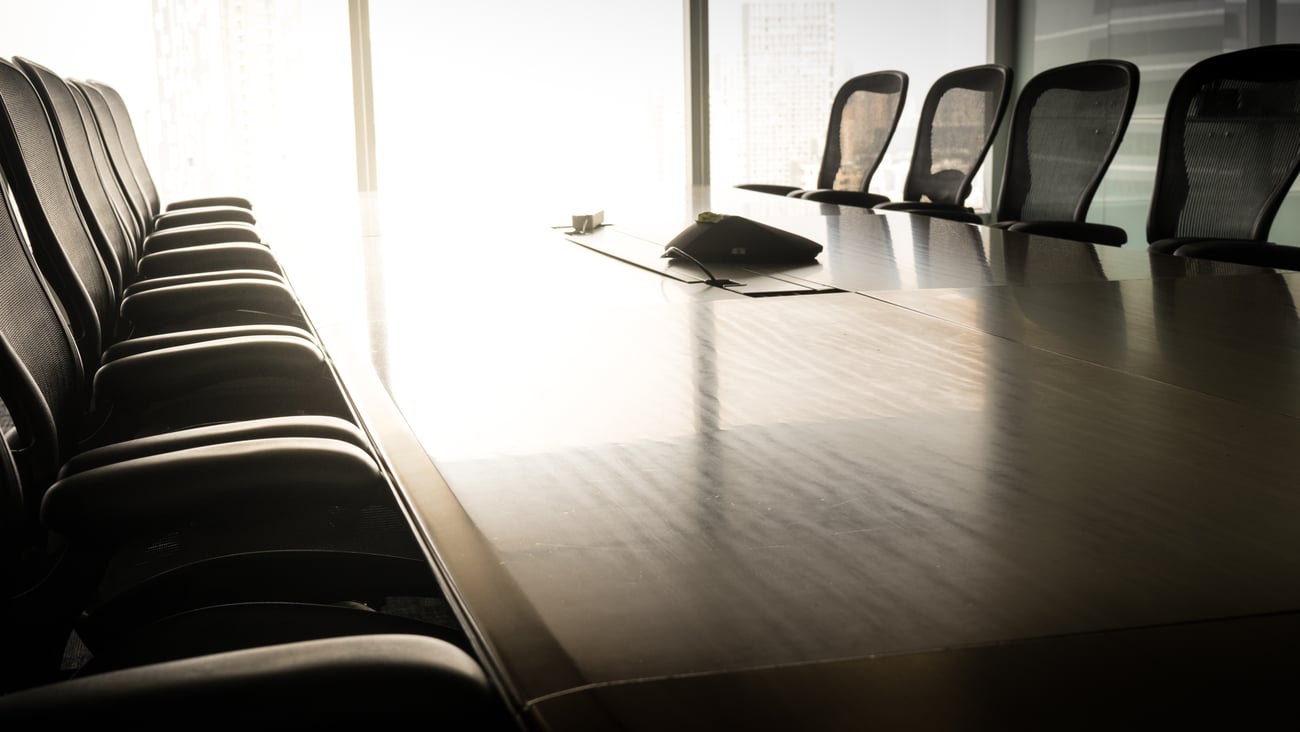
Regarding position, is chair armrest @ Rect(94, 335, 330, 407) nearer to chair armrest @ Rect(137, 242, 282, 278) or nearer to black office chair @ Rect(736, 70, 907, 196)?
chair armrest @ Rect(137, 242, 282, 278)

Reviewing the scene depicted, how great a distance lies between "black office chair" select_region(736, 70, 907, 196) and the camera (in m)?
6.17

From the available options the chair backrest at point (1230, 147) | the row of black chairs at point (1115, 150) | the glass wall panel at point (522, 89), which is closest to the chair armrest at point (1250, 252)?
the row of black chairs at point (1115, 150)

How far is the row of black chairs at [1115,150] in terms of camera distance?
3.81m

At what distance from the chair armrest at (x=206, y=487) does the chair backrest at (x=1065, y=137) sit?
3.66 m

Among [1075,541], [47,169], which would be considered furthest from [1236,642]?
[47,169]

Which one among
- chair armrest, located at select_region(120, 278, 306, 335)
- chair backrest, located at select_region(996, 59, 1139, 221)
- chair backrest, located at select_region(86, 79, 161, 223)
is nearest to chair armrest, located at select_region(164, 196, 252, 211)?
chair backrest, located at select_region(86, 79, 161, 223)

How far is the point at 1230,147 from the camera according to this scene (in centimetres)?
395

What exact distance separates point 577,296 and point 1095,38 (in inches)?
272

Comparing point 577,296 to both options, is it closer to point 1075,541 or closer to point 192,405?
point 192,405

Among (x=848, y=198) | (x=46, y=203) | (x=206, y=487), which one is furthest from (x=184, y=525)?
(x=848, y=198)

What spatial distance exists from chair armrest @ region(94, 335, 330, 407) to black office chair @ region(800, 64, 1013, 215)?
3.94 m

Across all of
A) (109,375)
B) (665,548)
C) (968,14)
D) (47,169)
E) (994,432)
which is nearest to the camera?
(665,548)

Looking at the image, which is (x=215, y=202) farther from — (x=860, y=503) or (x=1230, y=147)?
(x=860, y=503)

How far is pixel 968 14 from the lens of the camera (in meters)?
8.87
